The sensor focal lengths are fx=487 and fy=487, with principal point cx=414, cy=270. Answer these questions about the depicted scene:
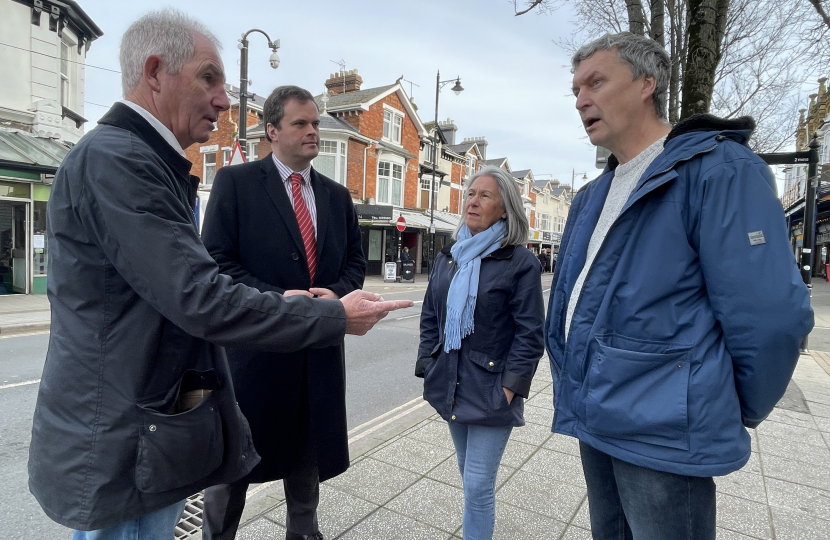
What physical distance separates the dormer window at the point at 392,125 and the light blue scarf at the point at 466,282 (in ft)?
80.8

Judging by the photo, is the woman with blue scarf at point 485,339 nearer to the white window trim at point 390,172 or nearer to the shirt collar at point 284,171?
the shirt collar at point 284,171

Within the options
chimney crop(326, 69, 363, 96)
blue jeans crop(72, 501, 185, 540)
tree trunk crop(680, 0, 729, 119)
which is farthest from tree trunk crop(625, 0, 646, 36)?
chimney crop(326, 69, 363, 96)

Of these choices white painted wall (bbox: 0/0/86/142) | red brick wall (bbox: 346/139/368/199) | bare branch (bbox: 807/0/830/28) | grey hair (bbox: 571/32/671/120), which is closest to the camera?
grey hair (bbox: 571/32/671/120)

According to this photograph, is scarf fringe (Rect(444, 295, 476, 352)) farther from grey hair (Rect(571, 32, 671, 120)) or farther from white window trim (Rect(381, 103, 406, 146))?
white window trim (Rect(381, 103, 406, 146))

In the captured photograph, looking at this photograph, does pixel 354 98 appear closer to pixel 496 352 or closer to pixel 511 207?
pixel 511 207

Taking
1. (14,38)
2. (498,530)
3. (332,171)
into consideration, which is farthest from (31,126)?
(498,530)

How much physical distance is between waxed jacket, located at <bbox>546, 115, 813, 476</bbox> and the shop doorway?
15310 millimetres

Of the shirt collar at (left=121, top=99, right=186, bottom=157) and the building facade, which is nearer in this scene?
the shirt collar at (left=121, top=99, right=186, bottom=157)

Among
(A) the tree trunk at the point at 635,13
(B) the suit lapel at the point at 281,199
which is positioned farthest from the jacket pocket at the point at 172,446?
(A) the tree trunk at the point at 635,13

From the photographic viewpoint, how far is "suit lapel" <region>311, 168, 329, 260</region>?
8.07ft

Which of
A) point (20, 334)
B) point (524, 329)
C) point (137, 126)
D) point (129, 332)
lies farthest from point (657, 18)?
point (20, 334)

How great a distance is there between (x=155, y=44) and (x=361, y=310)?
1.00m

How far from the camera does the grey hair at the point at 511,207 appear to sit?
2545mm

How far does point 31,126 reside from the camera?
42.2ft
